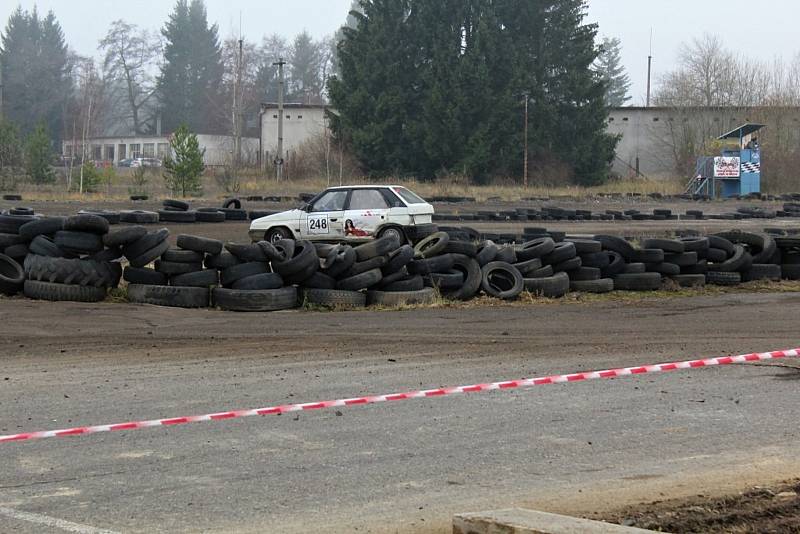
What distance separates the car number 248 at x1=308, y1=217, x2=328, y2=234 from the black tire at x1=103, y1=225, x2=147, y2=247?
7.14m

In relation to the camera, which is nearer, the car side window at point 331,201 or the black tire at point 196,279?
the black tire at point 196,279

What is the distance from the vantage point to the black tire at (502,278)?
52.3 feet

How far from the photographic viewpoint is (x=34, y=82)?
11044cm

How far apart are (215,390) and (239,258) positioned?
5816 millimetres

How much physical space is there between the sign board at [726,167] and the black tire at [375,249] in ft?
128

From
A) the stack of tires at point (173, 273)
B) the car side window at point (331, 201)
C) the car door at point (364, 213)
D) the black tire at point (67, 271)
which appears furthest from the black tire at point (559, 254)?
the black tire at point (67, 271)

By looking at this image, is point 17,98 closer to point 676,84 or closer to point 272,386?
point 676,84

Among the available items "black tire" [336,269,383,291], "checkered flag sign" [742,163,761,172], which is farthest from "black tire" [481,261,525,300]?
"checkered flag sign" [742,163,761,172]

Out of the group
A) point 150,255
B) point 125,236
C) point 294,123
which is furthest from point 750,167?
point 125,236

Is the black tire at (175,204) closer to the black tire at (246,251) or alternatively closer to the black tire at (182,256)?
the black tire at (182,256)

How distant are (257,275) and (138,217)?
13762mm

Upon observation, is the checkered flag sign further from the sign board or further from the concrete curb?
the concrete curb

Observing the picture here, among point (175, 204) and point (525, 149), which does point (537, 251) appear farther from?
point (525, 149)

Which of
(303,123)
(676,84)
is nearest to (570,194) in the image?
(303,123)
